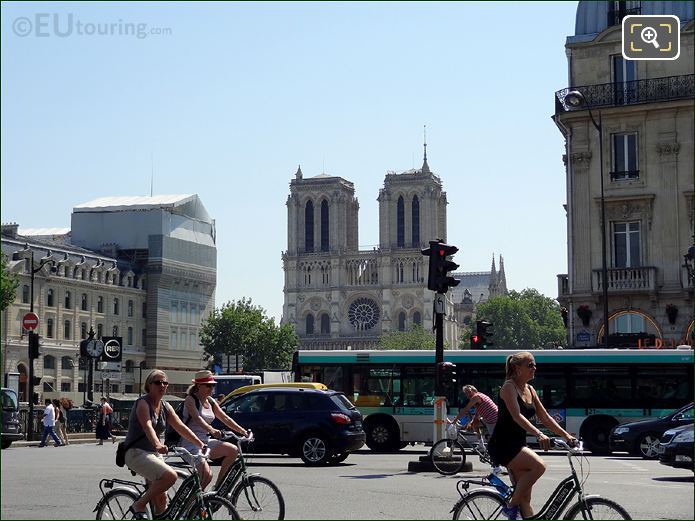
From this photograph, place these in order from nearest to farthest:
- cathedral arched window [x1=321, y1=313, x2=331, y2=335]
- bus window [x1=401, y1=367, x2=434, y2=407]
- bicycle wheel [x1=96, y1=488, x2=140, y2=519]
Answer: bicycle wheel [x1=96, y1=488, x2=140, y2=519] → bus window [x1=401, y1=367, x2=434, y2=407] → cathedral arched window [x1=321, y1=313, x2=331, y2=335]

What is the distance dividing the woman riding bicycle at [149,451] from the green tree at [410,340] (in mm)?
134672

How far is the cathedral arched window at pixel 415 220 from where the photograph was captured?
172 metres

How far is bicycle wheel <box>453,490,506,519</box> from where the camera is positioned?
10773 millimetres

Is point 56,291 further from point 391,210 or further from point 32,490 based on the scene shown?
point 32,490

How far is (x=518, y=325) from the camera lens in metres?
169

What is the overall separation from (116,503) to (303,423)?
1318 cm

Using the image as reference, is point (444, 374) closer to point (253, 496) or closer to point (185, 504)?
point (253, 496)

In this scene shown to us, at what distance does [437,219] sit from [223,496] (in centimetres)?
16072

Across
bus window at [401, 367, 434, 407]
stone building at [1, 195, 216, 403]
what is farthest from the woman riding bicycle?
stone building at [1, 195, 216, 403]

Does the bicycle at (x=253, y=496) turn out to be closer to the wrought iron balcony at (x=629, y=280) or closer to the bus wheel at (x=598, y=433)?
the bus wheel at (x=598, y=433)

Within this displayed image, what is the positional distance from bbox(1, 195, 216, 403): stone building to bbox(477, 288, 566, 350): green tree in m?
51.6

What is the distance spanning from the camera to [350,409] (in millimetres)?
25344

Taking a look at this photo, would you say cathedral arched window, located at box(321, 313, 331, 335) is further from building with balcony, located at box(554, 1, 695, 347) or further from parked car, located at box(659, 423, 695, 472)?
parked car, located at box(659, 423, 695, 472)

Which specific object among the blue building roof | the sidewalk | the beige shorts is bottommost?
the sidewalk
